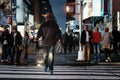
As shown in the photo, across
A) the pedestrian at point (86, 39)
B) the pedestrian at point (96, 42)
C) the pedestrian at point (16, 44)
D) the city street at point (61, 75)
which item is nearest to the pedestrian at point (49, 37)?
the city street at point (61, 75)

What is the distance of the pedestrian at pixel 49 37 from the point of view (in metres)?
16.2

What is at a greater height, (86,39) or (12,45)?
(86,39)

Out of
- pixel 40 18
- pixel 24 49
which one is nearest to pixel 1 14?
pixel 24 49

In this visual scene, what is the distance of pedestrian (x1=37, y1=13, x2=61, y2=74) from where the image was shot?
1617cm

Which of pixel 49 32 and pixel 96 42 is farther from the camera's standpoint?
pixel 96 42

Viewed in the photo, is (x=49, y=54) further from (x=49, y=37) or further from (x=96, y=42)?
(x=96, y=42)

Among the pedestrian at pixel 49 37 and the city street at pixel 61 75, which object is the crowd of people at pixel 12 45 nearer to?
the city street at pixel 61 75

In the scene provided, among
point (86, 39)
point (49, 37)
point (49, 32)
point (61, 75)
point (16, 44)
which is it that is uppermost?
point (49, 32)

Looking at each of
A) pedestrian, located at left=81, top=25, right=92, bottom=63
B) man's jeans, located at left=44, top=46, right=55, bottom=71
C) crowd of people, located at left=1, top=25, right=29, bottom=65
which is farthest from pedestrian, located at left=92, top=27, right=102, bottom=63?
man's jeans, located at left=44, top=46, right=55, bottom=71

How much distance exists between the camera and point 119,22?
53125 mm

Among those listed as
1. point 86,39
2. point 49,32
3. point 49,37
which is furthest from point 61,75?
point 86,39

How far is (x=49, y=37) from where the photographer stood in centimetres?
1630

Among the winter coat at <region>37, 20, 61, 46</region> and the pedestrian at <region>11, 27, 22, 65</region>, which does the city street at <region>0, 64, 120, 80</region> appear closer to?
the winter coat at <region>37, 20, 61, 46</region>

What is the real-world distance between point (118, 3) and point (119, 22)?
369cm
